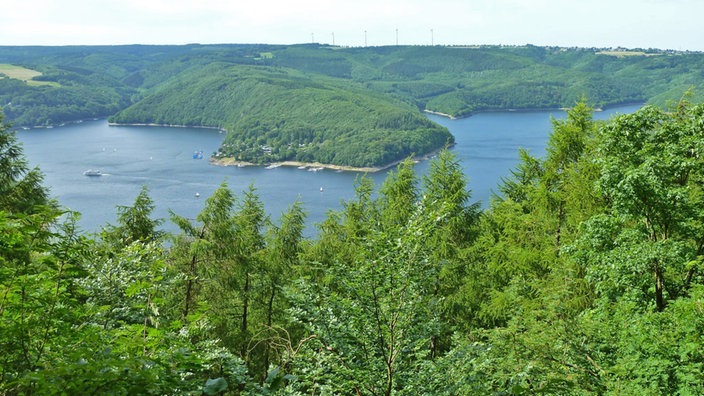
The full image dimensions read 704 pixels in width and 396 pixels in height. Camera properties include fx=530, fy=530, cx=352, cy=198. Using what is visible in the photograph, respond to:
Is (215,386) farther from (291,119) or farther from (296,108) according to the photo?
(296,108)

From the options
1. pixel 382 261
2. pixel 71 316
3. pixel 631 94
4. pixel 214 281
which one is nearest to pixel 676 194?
pixel 382 261

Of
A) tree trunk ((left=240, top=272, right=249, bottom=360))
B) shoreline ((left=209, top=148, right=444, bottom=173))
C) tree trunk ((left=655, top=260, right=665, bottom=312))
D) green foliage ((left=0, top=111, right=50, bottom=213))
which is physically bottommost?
shoreline ((left=209, top=148, right=444, bottom=173))

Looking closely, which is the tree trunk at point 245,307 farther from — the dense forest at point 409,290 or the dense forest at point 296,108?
the dense forest at point 296,108

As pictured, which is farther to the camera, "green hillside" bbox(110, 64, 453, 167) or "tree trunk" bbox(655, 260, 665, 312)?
"green hillside" bbox(110, 64, 453, 167)

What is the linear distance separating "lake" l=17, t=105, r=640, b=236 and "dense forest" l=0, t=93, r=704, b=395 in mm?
30839

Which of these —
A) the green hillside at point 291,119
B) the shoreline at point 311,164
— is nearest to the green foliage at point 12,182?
the shoreline at point 311,164

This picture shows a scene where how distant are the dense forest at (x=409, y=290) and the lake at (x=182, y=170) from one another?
30.8 meters

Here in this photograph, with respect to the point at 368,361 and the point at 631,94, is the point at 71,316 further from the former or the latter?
the point at 631,94

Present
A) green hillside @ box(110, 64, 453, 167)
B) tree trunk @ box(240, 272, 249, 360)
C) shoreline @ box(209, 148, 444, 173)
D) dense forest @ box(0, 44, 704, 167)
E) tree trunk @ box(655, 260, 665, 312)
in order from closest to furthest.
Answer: tree trunk @ box(655, 260, 665, 312)
tree trunk @ box(240, 272, 249, 360)
shoreline @ box(209, 148, 444, 173)
green hillside @ box(110, 64, 453, 167)
dense forest @ box(0, 44, 704, 167)

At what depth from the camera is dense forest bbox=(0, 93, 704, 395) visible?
14.1 feet

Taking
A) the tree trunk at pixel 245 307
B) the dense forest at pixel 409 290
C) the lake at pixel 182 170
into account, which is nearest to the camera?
the dense forest at pixel 409 290

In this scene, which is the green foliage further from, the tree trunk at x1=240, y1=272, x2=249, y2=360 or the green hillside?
the green hillside

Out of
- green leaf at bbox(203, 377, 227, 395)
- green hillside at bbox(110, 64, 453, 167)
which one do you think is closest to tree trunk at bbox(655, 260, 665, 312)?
green leaf at bbox(203, 377, 227, 395)

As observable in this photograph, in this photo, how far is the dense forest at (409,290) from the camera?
4289 millimetres
